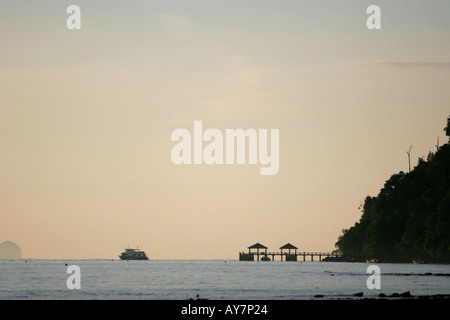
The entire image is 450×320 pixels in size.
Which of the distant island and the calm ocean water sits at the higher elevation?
the distant island

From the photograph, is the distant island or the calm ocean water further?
the distant island

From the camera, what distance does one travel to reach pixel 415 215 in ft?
560

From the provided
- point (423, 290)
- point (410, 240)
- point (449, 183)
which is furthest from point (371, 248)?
point (423, 290)

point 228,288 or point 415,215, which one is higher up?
point 415,215

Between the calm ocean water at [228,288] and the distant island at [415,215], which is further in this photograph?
the distant island at [415,215]

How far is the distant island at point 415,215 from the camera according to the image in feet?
484

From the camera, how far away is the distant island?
14762cm

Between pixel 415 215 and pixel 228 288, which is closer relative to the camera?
pixel 228 288

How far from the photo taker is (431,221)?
149 m

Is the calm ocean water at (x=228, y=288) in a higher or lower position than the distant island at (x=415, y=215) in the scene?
lower
